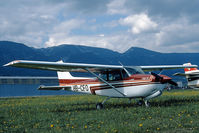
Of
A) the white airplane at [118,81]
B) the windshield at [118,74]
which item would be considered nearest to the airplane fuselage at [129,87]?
the white airplane at [118,81]

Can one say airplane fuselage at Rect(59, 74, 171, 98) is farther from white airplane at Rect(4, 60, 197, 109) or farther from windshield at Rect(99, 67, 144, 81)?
windshield at Rect(99, 67, 144, 81)

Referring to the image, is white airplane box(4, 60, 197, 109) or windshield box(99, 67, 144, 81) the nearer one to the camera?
white airplane box(4, 60, 197, 109)

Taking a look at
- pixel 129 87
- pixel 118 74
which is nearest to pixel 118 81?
pixel 118 74

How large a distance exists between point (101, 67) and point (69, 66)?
1.83 meters

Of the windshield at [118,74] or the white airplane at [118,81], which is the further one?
the windshield at [118,74]

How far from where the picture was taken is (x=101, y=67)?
12836 mm

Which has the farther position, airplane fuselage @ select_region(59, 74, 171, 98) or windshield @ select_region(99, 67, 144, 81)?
windshield @ select_region(99, 67, 144, 81)

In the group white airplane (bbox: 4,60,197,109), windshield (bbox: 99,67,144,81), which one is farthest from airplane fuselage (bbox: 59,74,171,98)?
windshield (bbox: 99,67,144,81)

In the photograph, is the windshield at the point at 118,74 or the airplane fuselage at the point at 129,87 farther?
the windshield at the point at 118,74

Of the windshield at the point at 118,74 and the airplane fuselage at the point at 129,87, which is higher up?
the windshield at the point at 118,74

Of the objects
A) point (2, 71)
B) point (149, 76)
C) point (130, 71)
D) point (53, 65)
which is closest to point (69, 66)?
point (53, 65)

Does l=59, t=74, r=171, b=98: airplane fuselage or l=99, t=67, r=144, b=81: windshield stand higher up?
l=99, t=67, r=144, b=81: windshield

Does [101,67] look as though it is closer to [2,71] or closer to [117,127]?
[117,127]

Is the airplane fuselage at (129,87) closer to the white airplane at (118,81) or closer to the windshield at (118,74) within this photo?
the white airplane at (118,81)
